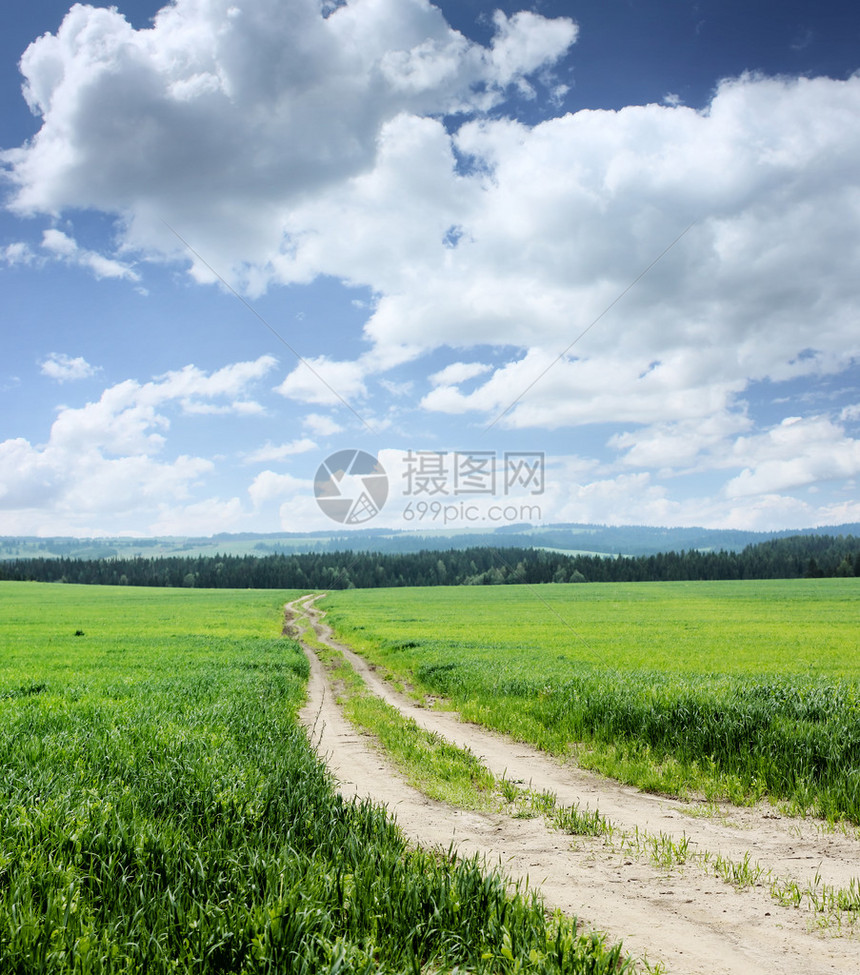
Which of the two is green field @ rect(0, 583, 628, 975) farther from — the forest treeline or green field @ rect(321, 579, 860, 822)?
the forest treeline

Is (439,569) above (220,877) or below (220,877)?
below

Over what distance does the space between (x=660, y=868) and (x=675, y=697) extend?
6.28 m

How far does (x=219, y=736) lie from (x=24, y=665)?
55.6 feet

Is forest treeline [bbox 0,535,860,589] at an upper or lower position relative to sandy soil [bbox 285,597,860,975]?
lower

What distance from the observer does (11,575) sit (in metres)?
146

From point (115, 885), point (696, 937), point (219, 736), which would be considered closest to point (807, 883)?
point (696, 937)

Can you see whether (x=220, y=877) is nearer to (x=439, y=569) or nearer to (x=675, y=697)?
(x=675, y=697)

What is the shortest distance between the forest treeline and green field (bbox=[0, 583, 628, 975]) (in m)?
133

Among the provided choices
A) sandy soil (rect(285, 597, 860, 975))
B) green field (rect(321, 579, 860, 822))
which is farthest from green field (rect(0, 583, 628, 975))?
green field (rect(321, 579, 860, 822))

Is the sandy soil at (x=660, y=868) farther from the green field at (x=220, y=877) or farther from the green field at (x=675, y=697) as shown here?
the green field at (x=675, y=697)

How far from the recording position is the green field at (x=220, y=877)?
362cm

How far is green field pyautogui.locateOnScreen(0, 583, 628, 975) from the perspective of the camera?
11.9 feet

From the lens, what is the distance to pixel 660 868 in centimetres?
588

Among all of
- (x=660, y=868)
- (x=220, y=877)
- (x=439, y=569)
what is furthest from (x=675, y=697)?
(x=439, y=569)
